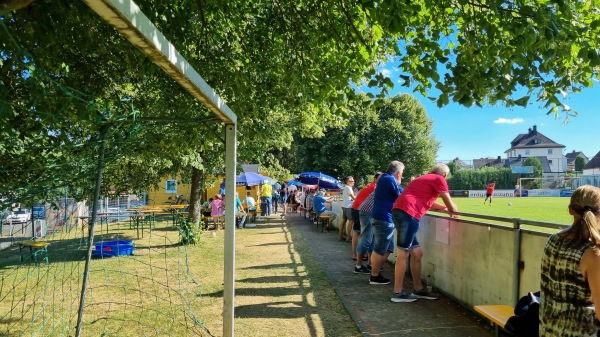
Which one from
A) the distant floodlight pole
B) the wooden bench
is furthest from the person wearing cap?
the distant floodlight pole

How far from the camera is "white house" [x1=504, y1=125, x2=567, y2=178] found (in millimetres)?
107562

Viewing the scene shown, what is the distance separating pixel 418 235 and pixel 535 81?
3.54 meters

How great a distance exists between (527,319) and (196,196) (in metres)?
12.0

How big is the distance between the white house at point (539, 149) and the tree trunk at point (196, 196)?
109 meters

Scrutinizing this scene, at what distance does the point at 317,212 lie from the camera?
51.3 feet

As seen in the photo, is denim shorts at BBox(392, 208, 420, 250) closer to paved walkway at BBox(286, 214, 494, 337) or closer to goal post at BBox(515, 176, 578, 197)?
paved walkway at BBox(286, 214, 494, 337)

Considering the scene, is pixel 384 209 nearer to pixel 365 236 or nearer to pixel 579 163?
pixel 365 236

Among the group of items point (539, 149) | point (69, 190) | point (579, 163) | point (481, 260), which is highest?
point (539, 149)

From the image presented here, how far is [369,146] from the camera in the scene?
4150 cm

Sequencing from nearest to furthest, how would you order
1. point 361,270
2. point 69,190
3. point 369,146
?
1. point 69,190
2. point 361,270
3. point 369,146

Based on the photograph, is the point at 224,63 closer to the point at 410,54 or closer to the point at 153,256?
the point at 410,54

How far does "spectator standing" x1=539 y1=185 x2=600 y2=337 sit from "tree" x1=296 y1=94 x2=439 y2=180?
1474 inches

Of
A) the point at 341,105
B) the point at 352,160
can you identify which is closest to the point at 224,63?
the point at 341,105

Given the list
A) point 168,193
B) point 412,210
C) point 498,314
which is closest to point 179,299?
point 412,210
